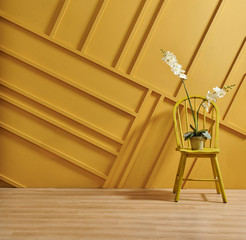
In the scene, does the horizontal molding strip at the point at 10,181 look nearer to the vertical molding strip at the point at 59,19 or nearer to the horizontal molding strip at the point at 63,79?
the horizontal molding strip at the point at 63,79

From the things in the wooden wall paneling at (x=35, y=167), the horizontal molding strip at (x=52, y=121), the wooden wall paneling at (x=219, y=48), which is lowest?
the wooden wall paneling at (x=35, y=167)

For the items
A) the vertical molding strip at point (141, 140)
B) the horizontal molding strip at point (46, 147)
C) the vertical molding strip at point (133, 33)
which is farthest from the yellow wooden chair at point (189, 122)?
the horizontal molding strip at point (46, 147)

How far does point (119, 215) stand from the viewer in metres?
1.72

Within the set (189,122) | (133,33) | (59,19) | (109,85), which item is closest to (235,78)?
(189,122)

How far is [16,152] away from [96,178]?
666 mm

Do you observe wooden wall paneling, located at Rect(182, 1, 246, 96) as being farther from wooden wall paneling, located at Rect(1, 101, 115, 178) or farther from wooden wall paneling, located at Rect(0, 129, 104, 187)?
wooden wall paneling, located at Rect(0, 129, 104, 187)

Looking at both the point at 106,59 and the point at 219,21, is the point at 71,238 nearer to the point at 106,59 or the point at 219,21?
the point at 106,59

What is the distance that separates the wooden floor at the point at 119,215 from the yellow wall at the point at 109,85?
7.6 inches

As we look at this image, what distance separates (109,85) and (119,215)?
3.41ft

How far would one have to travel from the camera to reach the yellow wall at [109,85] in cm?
232

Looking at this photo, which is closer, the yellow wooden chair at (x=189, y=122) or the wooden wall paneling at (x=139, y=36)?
the yellow wooden chair at (x=189, y=122)

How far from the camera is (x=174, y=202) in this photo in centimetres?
201

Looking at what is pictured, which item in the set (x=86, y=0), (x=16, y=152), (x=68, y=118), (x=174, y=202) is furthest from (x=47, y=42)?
(x=174, y=202)

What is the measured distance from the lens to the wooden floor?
1.45 metres
